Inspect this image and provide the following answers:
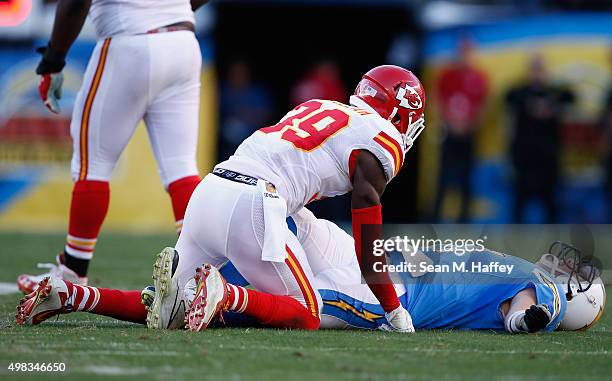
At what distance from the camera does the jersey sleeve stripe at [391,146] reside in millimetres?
4527

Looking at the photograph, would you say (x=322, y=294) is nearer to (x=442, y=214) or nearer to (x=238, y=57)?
(x=442, y=214)

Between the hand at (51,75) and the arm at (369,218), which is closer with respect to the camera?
the arm at (369,218)

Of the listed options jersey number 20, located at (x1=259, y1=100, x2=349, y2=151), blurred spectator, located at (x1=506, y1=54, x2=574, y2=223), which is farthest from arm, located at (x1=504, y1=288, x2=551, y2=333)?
blurred spectator, located at (x1=506, y1=54, x2=574, y2=223)

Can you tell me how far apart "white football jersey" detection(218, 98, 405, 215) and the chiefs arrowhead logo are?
12 centimetres

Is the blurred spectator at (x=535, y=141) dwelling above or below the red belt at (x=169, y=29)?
below

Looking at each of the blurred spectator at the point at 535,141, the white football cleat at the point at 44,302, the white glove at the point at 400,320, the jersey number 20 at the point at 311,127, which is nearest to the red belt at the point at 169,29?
the jersey number 20 at the point at 311,127

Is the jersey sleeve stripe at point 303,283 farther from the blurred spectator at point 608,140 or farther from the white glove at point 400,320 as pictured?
the blurred spectator at point 608,140

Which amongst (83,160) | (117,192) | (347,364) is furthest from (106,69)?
(117,192)

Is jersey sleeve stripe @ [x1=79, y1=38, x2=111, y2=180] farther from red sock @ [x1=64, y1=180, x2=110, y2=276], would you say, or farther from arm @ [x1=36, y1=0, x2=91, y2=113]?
arm @ [x1=36, y1=0, x2=91, y2=113]

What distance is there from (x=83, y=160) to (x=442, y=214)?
6.98 metres

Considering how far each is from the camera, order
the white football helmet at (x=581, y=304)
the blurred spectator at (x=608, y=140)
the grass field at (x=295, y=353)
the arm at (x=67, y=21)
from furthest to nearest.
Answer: the blurred spectator at (x=608, y=140)
the arm at (x=67, y=21)
the white football helmet at (x=581, y=304)
the grass field at (x=295, y=353)

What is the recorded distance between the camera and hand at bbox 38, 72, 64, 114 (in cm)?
571

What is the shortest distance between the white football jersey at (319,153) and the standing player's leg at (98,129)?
3.39 ft

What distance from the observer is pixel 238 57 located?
13.4 m
